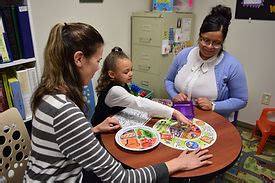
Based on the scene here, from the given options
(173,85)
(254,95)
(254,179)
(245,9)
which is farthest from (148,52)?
(254,179)

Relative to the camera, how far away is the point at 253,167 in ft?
6.87

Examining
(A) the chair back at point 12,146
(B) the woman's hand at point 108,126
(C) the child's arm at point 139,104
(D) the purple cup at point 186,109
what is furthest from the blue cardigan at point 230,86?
(A) the chair back at point 12,146

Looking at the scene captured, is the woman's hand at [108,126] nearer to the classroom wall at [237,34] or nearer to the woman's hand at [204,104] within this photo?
the woman's hand at [204,104]

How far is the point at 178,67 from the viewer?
1.83m

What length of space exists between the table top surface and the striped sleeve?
103 mm

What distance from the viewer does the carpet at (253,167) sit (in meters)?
1.94

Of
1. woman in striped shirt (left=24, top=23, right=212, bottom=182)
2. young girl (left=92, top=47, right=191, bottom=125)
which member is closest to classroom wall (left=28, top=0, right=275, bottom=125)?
young girl (left=92, top=47, right=191, bottom=125)

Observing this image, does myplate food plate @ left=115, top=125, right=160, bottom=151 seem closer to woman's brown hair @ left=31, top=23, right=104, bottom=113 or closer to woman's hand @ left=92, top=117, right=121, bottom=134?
woman's hand @ left=92, top=117, right=121, bottom=134

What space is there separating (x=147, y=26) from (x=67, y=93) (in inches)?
77.0

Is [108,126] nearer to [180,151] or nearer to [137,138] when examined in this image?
[137,138]

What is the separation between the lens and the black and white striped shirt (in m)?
0.79

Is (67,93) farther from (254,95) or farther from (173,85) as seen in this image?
(254,95)

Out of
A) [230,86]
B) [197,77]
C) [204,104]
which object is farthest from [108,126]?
[230,86]

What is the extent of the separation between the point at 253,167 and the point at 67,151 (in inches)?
74.3
